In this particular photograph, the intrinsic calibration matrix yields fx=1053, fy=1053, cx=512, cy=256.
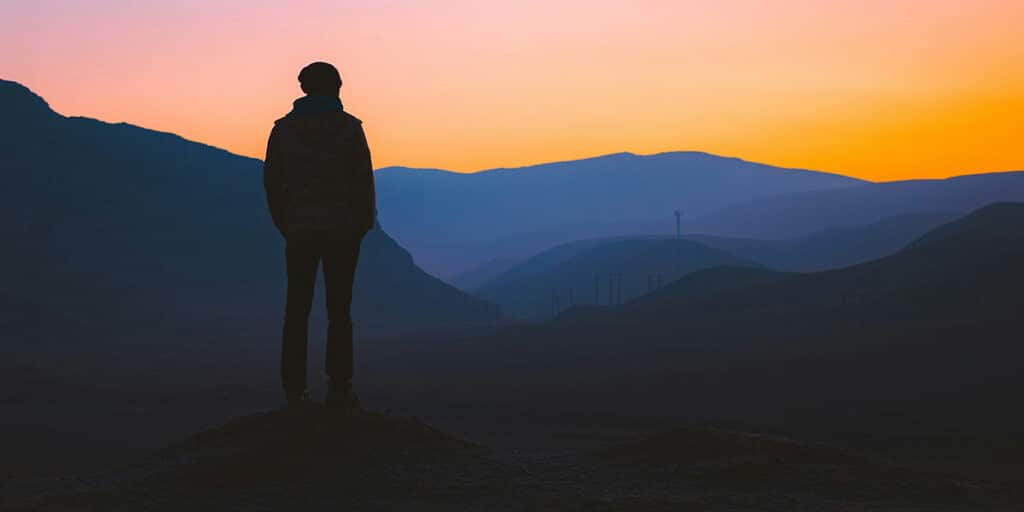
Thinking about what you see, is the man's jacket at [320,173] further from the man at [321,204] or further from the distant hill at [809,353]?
the distant hill at [809,353]

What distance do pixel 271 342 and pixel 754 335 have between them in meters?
47.0

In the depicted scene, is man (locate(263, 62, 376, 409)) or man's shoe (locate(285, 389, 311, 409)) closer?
man (locate(263, 62, 376, 409))

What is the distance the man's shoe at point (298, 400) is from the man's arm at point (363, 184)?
6.41 feet

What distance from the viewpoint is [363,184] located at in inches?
448

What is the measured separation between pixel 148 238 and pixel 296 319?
12625cm

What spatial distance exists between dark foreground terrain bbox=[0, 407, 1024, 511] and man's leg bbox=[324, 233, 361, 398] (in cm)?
52

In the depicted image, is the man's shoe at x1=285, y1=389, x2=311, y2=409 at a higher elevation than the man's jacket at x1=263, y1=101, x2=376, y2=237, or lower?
lower

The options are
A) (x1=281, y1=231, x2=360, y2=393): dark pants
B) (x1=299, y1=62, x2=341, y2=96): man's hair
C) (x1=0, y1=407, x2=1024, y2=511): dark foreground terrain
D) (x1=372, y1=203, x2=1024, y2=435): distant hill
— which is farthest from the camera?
(x1=372, y1=203, x2=1024, y2=435): distant hill

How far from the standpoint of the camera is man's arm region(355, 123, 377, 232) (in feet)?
37.2

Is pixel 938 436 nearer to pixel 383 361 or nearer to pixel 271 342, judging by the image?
pixel 383 361

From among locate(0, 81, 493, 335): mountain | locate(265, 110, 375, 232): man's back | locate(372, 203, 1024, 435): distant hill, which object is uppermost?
locate(0, 81, 493, 335): mountain

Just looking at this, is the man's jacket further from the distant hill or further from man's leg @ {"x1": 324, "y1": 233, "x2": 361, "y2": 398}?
the distant hill

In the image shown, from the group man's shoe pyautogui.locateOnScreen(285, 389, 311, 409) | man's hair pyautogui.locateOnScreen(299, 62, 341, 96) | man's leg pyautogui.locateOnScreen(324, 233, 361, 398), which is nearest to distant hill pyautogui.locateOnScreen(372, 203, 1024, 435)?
man's leg pyautogui.locateOnScreen(324, 233, 361, 398)

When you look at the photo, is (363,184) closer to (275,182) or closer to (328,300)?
(275,182)
